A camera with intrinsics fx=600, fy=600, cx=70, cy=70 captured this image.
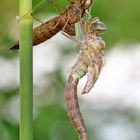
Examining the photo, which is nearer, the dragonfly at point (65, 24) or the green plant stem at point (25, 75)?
the green plant stem at point (25, 75)

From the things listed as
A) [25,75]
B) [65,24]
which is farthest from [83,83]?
[25,75]

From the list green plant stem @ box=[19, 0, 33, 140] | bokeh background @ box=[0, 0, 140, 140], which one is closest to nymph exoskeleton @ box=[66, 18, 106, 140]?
green plant stem @ box=[19, 0, 33, 140]

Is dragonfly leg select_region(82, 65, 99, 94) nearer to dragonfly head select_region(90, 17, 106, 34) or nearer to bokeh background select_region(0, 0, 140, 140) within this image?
dragonfly head select_region(90, 17, 106, 34)

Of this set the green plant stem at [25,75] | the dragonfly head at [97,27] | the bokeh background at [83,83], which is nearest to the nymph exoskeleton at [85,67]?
the dragonfly head at [97,27]

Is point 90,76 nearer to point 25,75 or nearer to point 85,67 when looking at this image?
point 85,67

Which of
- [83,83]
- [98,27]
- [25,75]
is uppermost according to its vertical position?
[83,83]

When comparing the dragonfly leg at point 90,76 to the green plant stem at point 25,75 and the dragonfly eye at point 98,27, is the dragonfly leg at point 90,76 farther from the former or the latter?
the green plant stem at point 25,75
